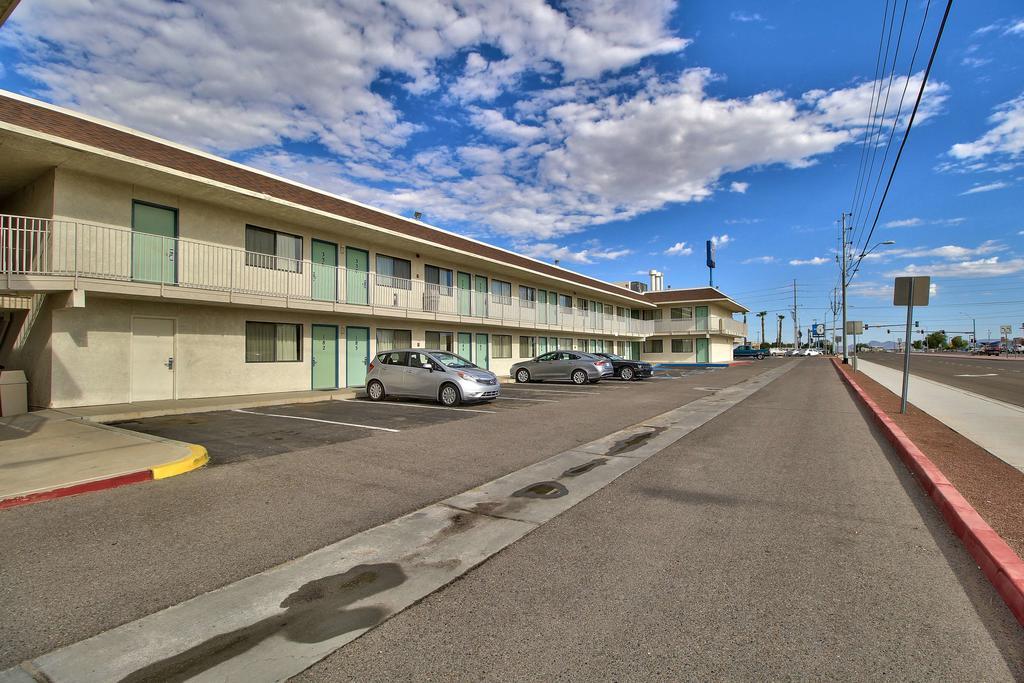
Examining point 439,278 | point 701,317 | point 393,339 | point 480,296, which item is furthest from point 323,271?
point 701,317

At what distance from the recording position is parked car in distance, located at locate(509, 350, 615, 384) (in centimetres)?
2256

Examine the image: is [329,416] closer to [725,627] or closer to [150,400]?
[150,400]

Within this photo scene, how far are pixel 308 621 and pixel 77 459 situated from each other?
565 centimetres

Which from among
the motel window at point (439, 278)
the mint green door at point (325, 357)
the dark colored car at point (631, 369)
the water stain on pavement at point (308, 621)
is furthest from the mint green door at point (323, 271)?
the dark colored car at point (631, 369)

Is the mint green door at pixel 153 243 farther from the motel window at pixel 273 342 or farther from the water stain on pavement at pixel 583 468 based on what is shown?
the water stain on pavement at pixel 583 468

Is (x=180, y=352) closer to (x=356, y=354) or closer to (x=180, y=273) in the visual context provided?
(x=180, y=273)

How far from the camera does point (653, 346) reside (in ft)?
167

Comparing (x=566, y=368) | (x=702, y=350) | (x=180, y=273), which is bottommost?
(x=566, y=368)

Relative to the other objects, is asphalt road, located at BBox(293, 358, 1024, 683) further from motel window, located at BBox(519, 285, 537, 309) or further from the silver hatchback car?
motel window, located at BBox(519, 285, 537, 309)

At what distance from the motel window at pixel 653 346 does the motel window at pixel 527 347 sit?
2325cm

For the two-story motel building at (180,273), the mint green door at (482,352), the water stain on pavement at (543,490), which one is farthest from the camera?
the mint green door at (482,352)

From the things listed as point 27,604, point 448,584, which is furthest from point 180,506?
point 448,584

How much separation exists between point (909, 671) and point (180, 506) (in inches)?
235

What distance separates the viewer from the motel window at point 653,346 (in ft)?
165
